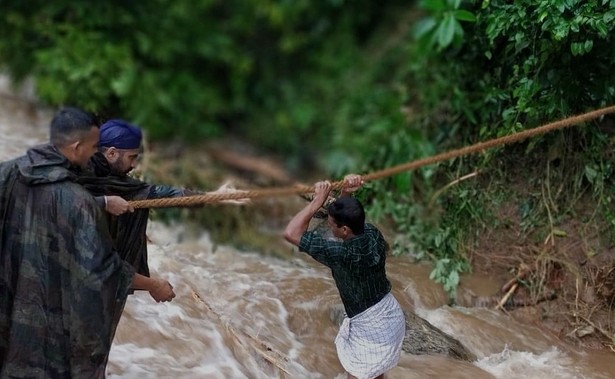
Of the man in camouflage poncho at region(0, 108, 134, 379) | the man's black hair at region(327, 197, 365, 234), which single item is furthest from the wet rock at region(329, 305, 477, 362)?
the man in camouflage poncho at region(0, 108, 134, 379)

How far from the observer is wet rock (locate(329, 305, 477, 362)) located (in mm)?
4359

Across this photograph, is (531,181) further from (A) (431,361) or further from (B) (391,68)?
(B) (391,68)

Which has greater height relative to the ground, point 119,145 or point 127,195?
point 119,145

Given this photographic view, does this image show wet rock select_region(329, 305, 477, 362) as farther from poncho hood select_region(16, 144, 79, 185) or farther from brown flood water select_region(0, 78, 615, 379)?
poncho hood select_region(16, 144, 79, 185)

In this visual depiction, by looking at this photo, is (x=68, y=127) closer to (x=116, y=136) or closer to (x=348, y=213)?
(x=116, y=136)

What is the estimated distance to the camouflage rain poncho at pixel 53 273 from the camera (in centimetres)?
288

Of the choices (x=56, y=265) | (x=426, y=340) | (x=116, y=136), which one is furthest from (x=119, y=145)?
(x=426, y=340)

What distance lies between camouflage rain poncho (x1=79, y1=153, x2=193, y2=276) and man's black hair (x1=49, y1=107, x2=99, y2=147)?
29cm

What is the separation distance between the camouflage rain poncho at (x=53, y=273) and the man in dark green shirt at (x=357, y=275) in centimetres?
86

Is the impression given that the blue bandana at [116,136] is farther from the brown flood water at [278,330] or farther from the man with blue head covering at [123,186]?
the brown flood water at [278,330]

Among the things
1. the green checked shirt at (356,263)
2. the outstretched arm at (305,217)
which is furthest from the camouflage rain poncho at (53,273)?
the green checked shirt at (356,263)

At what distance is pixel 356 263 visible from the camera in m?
3.38

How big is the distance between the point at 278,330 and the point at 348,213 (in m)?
1.37

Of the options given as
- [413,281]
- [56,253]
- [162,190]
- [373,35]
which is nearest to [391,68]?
[373,35]
